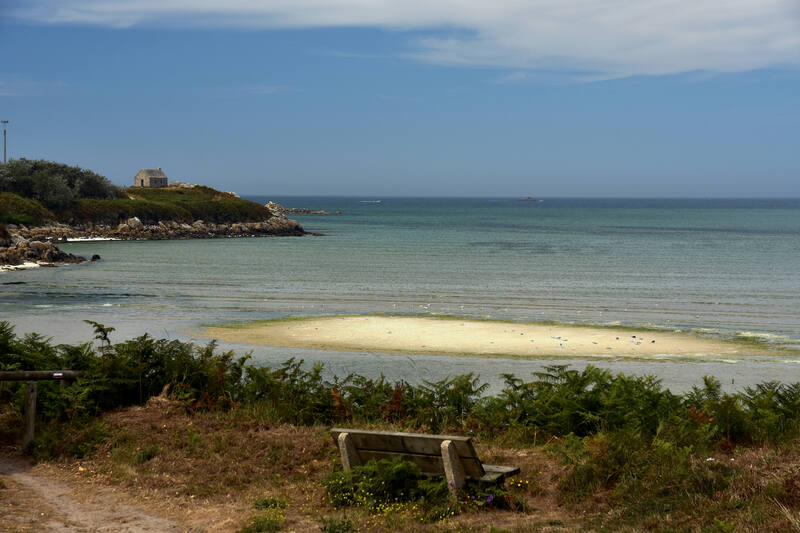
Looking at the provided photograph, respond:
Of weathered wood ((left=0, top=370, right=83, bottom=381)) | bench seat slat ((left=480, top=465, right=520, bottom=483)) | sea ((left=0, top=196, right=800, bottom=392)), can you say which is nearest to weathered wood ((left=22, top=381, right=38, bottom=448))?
weathered wood ((left=0, top=370, right=83, bottom=381))

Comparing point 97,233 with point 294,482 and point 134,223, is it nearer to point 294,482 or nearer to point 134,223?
point 134,223

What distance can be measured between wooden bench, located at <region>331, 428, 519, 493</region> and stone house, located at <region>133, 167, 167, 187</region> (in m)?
150

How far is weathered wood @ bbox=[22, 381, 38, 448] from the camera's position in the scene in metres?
11.0

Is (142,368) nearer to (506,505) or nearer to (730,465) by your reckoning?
(506,505)

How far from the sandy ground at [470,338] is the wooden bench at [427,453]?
1578cm

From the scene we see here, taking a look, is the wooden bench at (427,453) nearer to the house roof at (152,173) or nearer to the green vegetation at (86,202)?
the green vegetation at (86,202)

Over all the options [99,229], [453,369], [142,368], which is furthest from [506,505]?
[99,229]

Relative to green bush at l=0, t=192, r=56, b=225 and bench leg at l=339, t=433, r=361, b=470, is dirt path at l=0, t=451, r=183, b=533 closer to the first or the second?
bench leg at l=339, t=433, r=361, b=470

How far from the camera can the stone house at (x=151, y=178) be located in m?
152

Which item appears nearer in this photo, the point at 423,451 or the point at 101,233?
the point at 423,451

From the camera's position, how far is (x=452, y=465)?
8328mm

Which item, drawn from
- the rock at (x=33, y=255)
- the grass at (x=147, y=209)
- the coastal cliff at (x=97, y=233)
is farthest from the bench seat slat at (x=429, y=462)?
the grass at (x=147, y=209)

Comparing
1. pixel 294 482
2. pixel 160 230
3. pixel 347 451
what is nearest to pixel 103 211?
pixel 160 230

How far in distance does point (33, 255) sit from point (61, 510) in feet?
186
